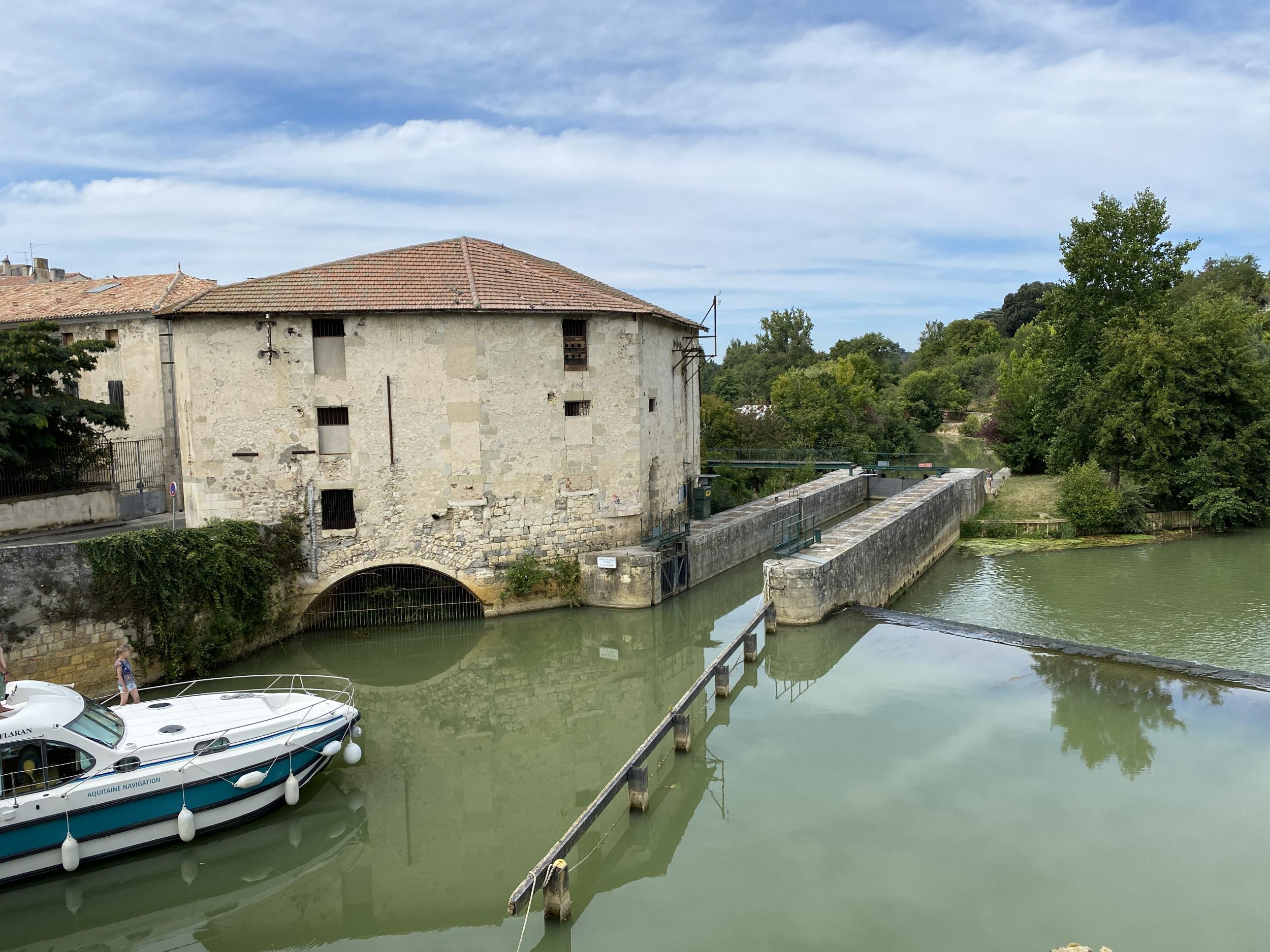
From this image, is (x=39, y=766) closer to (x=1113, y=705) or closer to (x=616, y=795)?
(x=616, y=795)

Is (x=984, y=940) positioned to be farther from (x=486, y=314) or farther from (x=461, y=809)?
(x=486, y=314)

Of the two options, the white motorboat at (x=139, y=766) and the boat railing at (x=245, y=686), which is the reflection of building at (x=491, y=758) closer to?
the boat railing at (x=245, y=686)

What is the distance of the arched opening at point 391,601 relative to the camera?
17156 mm

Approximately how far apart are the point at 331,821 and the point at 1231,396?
2973cm

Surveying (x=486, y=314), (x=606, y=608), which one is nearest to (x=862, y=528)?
(x=606, y=608)

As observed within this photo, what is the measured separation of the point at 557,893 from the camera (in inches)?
305

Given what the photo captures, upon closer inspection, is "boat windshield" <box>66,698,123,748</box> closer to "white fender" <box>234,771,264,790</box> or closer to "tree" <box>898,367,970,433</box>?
"white fender" <box>234,771,264,790</box>

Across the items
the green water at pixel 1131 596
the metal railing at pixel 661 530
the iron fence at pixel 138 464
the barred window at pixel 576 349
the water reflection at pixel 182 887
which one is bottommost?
the water reflection at pixel 182 887

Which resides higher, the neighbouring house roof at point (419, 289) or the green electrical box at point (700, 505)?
the neighbouring house roof at point (419, 289)

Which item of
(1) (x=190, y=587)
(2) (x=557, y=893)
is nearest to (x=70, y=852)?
(2) (x=557, y=893)

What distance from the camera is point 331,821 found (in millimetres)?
9883

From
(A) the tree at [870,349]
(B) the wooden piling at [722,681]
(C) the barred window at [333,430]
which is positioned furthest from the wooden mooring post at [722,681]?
(A) the tree at [870,349]

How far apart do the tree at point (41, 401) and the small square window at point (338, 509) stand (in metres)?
4.93

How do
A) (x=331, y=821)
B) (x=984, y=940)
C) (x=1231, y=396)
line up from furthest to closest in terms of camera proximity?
(x=1231, y=396)
(x=331, y=821)
(x=984, y=940)
